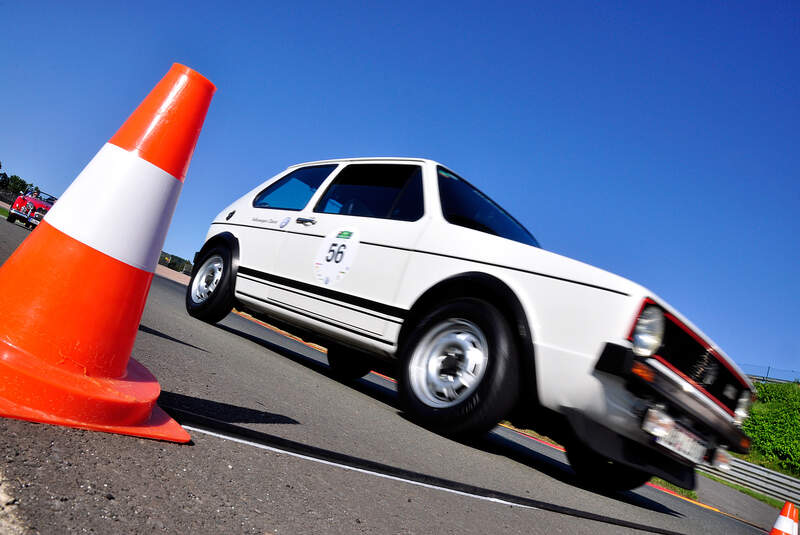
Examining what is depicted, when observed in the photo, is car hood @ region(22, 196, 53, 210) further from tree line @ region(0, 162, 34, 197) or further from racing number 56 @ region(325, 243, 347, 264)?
tree line @ region(0, 162, 34, 197)

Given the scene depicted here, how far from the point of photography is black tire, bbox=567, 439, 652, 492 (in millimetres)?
4012

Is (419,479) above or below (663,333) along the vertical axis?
below

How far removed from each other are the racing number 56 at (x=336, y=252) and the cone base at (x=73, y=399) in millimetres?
2689

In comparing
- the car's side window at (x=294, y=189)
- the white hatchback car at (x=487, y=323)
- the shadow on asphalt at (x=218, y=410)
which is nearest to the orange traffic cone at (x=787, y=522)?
the white hatchback car at (x=487, y=323)

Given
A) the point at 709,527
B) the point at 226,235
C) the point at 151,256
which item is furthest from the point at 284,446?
the point at 709,527

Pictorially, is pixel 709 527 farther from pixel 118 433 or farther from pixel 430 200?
pixel 118 433

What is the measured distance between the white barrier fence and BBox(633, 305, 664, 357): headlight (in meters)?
12.7

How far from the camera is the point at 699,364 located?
324cm

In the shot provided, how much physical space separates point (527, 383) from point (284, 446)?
A: 1565 mm

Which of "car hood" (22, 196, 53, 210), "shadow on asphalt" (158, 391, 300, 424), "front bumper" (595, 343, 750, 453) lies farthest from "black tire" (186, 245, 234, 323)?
"car hood" (22, 196, 53, 210)

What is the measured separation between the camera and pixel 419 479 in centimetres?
224

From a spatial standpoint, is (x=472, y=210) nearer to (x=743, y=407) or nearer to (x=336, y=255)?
(x=336, y=255)

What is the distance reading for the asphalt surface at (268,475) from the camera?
1.17 meters

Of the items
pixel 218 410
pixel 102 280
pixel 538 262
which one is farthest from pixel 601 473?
pixel 102 280
